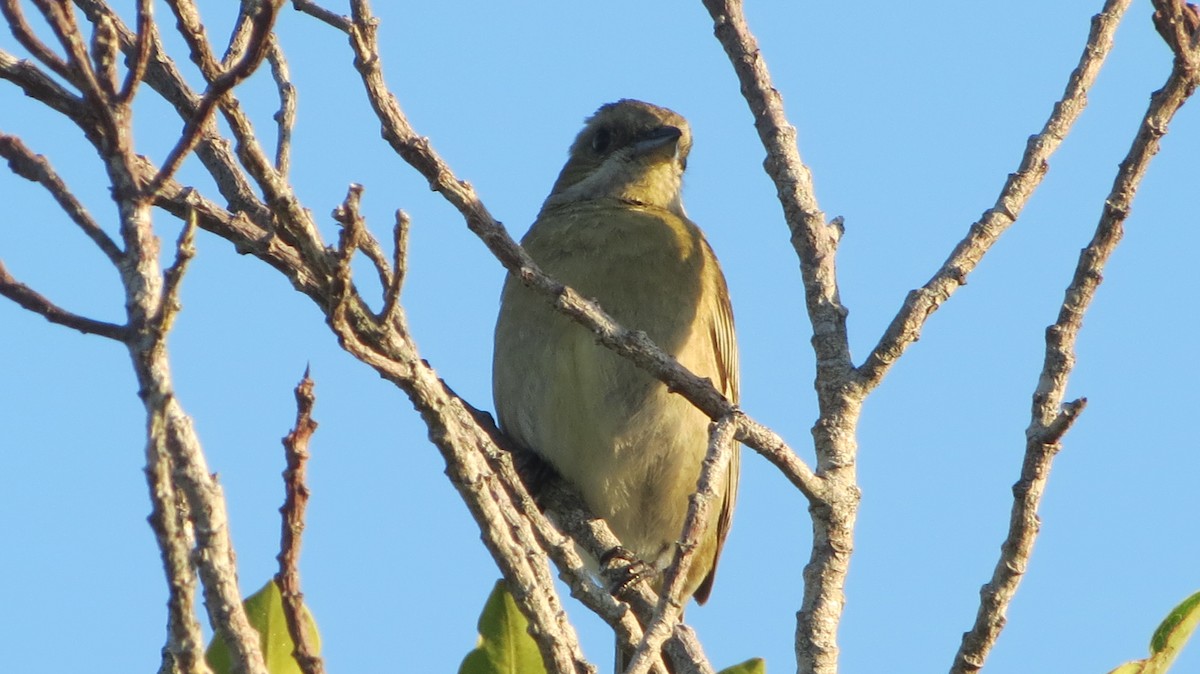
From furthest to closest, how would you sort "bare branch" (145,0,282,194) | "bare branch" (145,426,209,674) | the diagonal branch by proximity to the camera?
1. the diagonal branch
2. "bare branch" (145,0,282,194)
3. "bare branch" (145,426,209,674)

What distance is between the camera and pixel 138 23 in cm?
286

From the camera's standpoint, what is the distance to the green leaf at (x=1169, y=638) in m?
3.96

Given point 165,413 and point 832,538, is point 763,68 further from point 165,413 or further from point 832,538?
point 165,413

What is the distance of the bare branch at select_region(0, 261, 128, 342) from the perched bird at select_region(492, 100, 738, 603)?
3.74 metres

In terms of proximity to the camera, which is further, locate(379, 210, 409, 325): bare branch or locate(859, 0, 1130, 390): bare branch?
locate(859, 0, 1130, 390): bare branch

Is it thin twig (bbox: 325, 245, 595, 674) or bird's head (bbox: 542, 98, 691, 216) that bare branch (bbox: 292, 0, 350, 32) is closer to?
thin twig (bbox: 325, 245, 595, 674)

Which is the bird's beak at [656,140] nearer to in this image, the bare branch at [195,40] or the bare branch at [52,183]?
the bare branch at [195,40]

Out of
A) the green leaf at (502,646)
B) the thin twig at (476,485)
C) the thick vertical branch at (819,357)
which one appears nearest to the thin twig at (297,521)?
the thin twig at (476,485)

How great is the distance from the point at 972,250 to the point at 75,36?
2.88m

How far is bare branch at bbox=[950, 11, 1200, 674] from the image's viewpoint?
3.91 metres

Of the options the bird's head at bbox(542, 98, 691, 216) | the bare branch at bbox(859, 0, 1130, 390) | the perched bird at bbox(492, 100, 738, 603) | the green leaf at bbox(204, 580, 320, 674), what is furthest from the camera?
the bird's head at bbox(542, 98, 691, 216)

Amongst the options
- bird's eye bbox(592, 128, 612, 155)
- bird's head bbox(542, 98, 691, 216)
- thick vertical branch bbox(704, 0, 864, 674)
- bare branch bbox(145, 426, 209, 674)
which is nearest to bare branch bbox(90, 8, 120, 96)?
bare branch bbox(145, 426, 209, 674)

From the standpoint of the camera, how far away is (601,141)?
8.12 m

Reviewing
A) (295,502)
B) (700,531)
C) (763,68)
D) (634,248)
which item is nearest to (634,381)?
(634,248)
